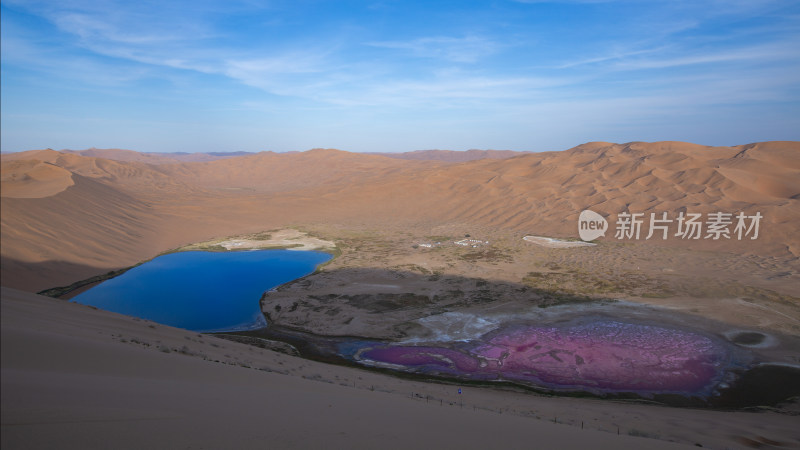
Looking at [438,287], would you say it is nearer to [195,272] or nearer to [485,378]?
[485,378]

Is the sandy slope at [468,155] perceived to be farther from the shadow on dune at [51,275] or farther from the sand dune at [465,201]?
the shadow on dune at [51,275]

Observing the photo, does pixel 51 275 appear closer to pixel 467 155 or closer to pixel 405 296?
pixel 405 296

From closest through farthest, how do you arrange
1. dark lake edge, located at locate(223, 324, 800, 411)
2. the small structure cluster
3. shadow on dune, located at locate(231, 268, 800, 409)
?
dark lake edge, located at locate(223, 324, 800, 411)
shadow on dune, located at locate(231, 268, 800, 409)
the small structure cluster

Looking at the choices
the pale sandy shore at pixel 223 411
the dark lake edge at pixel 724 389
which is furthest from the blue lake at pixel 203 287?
the pale sandy shore at pixel 223 411

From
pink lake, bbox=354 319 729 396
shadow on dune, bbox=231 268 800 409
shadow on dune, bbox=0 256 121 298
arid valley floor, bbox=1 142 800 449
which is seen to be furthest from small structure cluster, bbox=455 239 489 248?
shadow on dune, bbox=0 256 121 298

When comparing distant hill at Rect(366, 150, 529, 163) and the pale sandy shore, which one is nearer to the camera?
the pale sandy shore

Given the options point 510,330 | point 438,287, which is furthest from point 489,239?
point 510,330

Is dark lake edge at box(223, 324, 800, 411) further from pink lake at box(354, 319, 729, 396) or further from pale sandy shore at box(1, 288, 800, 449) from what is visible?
Result: pale sandy shore at box(1, 288, 800, 449)
